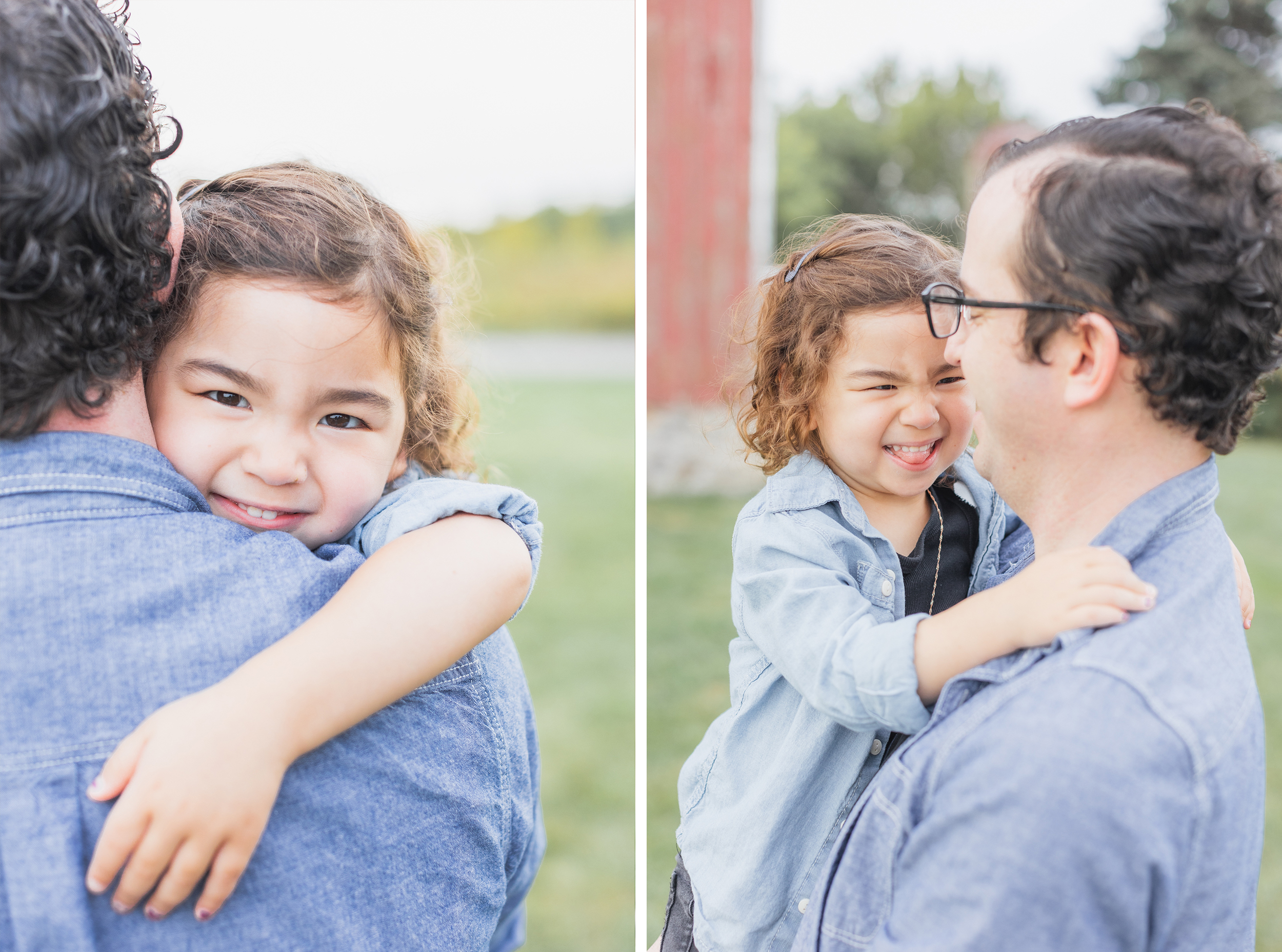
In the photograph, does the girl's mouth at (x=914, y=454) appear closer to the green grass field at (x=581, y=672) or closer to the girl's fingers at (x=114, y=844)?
the green grass field at (x=581, y=672)

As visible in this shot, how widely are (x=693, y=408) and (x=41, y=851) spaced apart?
9102mm

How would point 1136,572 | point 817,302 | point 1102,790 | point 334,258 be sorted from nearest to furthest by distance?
point 1102,790 < point 1136,572 < point 334,258 < point 817,302

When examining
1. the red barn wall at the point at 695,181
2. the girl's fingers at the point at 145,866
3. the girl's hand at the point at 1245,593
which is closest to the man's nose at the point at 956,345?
the girl's hand at the point at 1245,593

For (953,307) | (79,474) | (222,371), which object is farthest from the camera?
(953,307)

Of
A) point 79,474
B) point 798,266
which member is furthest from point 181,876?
point 798,266

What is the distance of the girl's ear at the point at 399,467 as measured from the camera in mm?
1767

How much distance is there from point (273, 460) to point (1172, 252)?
1.29 meters

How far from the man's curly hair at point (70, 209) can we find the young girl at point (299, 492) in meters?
0.18

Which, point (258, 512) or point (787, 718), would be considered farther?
point (787, 718)

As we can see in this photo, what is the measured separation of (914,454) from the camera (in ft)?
6.02

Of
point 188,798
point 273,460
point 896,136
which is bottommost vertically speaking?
point 188,798

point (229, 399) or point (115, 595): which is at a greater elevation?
point (229, 399)

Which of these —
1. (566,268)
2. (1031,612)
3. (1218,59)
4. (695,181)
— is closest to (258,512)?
(1031,612)

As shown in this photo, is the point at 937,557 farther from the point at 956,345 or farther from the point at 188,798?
the point at 188,798
